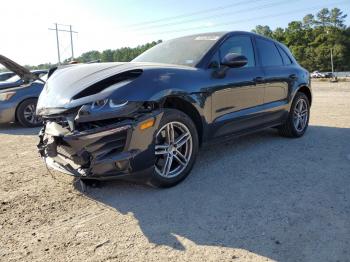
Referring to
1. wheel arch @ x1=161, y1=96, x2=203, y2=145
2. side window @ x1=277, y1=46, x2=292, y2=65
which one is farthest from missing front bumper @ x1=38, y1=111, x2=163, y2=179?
side window @ x1=277, y1=46, x2=292, y2=65

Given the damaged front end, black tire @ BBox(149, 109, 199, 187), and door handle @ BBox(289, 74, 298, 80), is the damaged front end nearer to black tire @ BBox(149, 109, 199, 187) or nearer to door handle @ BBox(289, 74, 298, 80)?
black tire @ BBox(149, 109, 199, 187)

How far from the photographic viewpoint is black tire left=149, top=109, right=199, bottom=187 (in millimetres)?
3639

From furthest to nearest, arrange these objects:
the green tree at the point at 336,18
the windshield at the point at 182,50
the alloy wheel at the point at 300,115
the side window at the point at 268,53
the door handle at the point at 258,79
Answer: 1. the green tree at the point at 336,18
2. the alloy wheel at the point at 300,115
3. the side window at the point at 268,53
4. the door handle at the point at 258,79
5. the windshield at the point at 182,50

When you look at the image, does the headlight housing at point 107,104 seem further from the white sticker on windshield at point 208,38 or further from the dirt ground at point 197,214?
the white sticker on windshield at point 208,38

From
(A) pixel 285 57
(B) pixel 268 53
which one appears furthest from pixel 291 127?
(B) pixel 268 53

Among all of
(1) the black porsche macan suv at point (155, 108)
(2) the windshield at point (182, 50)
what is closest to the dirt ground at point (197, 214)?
(1) the black porsche macan suv at point (155, 108)

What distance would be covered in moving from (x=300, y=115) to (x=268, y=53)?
4.44ft

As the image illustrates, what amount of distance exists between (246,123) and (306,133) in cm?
221

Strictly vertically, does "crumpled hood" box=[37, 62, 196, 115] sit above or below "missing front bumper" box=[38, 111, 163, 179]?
above

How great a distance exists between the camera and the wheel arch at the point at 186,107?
388 cm

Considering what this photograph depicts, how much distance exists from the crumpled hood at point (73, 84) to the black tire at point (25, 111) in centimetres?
484

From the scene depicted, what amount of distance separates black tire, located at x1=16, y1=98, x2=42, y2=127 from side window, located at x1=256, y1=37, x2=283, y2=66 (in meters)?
5.33

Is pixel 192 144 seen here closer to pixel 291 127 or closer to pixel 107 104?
pixel 107 104

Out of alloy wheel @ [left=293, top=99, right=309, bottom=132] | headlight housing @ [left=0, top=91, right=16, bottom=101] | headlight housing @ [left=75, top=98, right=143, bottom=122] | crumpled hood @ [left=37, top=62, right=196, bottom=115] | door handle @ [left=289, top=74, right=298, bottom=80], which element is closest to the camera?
headlight housing @ [left=75, top=98, right=143, bottom=122]
